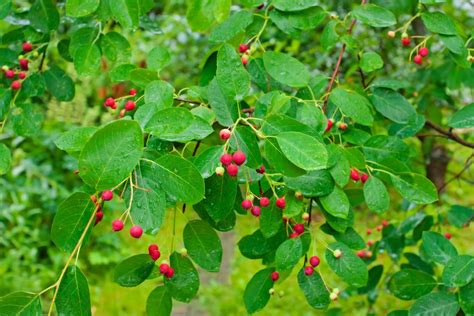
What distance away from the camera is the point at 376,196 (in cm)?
105

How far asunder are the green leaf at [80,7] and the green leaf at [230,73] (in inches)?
11.5

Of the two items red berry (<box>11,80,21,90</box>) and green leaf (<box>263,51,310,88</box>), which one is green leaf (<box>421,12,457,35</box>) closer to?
green leaf (<box>263,51,310,88</box>)

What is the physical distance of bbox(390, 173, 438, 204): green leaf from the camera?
1.03 m

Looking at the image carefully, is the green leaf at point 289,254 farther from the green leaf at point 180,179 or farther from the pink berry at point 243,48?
the pink berry at point 243,48

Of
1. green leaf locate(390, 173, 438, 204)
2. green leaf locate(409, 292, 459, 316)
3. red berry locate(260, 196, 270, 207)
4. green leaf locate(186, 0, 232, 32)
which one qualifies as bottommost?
green leaf locate(409, 292, 459, 316)

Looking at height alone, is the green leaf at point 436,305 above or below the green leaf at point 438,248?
above

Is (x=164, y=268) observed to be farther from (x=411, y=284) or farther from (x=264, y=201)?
(x=411, y=284)

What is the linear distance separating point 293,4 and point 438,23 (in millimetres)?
303

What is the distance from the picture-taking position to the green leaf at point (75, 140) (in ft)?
2.81

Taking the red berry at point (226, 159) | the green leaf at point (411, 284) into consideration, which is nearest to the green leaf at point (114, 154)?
the red berry at point (226, 159)

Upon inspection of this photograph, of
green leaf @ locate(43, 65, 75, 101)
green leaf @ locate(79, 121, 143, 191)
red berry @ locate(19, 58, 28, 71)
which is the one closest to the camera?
green leaf @ locate(79, 121, 143, 191)

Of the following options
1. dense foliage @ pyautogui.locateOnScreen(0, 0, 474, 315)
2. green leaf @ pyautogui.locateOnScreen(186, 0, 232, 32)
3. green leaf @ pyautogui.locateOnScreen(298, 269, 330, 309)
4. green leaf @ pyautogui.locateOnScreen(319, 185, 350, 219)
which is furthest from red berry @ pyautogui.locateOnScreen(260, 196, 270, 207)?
green leaf @ pyautogui.locateOnScreen(186, 0, 232, 32)

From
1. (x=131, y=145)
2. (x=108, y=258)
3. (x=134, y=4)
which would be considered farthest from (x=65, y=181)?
(x=131, y=145)

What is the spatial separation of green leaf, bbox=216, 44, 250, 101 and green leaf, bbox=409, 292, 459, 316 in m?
0.53
